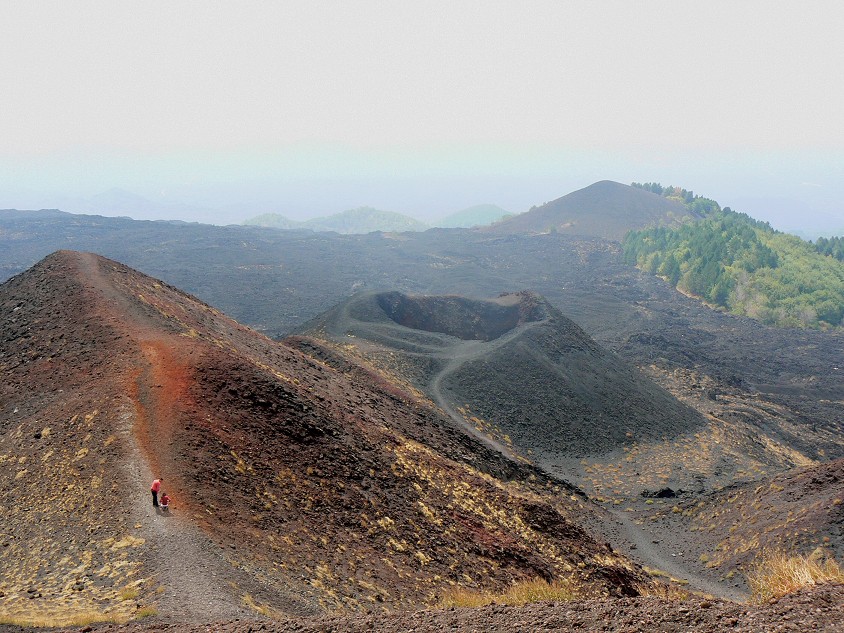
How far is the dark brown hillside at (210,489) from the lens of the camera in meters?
12.3

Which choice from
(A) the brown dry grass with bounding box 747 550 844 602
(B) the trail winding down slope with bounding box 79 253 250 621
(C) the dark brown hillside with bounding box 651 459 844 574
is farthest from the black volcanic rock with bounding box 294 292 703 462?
(A) the brown dry grass with bounding box 747 550 844 602

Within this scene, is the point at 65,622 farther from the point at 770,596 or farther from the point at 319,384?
the point at 319,384

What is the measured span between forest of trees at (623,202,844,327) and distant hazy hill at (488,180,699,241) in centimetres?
3743

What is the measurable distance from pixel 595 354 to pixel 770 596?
136 ft

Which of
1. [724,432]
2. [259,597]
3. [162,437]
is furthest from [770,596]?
[724,432]

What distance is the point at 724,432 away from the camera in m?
42.4

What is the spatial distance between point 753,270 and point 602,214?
258ft

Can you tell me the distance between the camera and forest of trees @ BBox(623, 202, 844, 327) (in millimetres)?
84938

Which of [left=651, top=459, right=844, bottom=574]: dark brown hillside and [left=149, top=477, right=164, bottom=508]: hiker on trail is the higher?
[left=149, top=477, right=164, bottom=508]: hiker on trail

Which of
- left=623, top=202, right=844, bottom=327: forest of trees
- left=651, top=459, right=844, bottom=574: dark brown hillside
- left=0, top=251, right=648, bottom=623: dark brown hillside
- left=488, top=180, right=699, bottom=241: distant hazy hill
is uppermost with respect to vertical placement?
left=488, top=180, right=699, bottom=241: distant hazy hill

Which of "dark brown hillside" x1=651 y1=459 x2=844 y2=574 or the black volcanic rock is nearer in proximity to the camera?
"dark brown hillside" x1=651 y1=459 x2=844 y2=574

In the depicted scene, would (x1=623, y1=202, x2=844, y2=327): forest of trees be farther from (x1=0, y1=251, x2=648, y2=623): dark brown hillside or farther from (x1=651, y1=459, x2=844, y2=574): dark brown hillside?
(x1=0, y1=251, x2=648, y2=623): dark brown hillside

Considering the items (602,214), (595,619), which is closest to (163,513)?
(595,619)

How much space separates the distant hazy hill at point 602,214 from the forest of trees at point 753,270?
3743 centimetres
